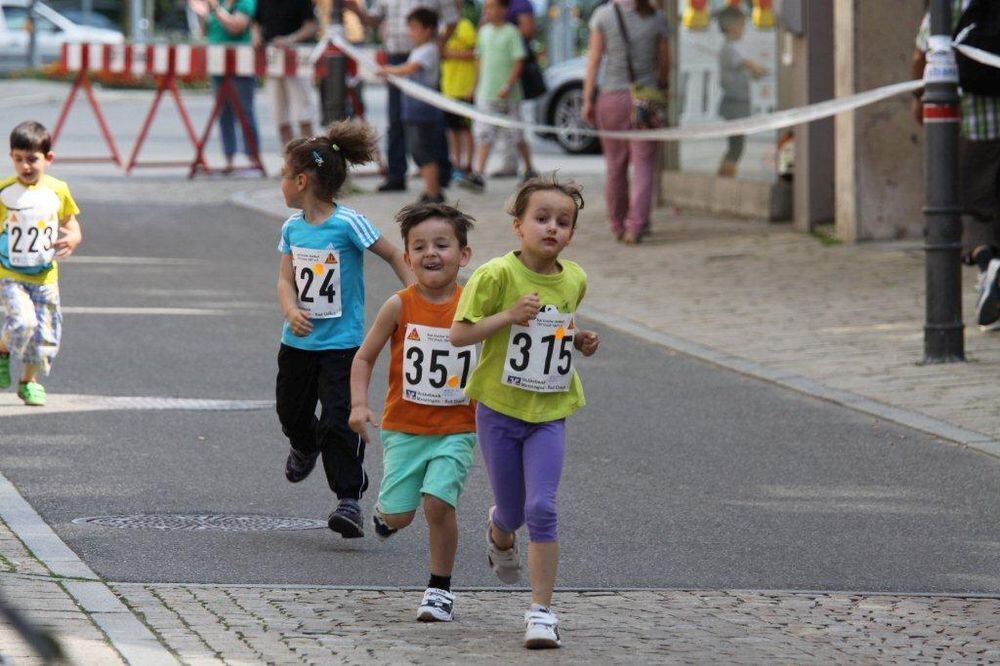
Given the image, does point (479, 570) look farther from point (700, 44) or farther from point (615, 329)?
point (700, 44)

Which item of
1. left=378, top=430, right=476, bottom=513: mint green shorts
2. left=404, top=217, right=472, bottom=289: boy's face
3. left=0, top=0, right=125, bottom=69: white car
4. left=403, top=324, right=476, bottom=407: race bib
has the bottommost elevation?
left=378, top=430, right=476, bottom=513: mint green shorts

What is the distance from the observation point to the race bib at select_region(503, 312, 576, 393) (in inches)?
226

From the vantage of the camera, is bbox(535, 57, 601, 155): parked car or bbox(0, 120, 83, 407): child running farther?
bbox(535, 57, 601, 155): parked car

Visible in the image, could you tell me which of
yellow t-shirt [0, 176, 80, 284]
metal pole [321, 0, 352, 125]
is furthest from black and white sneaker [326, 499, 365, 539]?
metal pole [321, 0, 352, 125]

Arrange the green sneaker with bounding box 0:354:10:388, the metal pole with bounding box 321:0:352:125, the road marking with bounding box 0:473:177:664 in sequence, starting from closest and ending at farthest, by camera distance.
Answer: the road marking with bounding box 0:473:177:664 → the green sneaker with bounding box 0:354:10:388 → the metal pole with bounding box 321:0:352:125

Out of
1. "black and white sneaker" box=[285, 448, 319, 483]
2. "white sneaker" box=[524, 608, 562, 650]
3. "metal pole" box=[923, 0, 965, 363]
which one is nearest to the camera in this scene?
"white sneaker" box=[524, 608, 562, 650]

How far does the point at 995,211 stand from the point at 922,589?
5571 millimetres

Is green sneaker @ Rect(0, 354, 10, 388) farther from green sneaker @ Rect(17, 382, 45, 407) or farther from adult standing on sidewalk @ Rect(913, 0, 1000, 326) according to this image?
adult standing on sidewalk @ Rect(913, 0, 1000, 326)

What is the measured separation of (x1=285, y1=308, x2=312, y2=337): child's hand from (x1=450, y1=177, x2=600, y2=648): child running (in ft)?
3.87

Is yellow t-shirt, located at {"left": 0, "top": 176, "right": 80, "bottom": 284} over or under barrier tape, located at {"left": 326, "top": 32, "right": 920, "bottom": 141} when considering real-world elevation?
under

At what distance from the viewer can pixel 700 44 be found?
1820 centimetres

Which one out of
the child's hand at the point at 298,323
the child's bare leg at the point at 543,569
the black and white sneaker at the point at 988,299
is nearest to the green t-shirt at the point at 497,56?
the black and white sneaker at the point at 988,299

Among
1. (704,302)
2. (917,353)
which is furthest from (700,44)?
(917,353)

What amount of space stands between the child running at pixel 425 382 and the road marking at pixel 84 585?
2.91 ft
